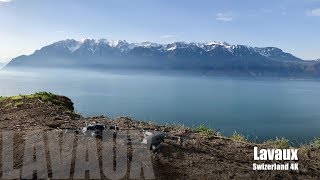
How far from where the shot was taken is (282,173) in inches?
491

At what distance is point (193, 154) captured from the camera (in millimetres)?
13031

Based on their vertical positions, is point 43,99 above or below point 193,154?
above

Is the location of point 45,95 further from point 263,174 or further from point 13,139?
point 263,174

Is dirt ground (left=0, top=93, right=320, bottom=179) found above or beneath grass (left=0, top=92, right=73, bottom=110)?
beneath

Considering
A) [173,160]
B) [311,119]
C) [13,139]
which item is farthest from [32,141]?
[311,119]

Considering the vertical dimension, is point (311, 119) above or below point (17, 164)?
below

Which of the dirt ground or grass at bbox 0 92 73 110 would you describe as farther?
grass at bbox 0 92 73 110

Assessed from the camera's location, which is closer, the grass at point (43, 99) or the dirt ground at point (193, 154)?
the dirt ground at point (193, 154)

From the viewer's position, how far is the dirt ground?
11860 mm

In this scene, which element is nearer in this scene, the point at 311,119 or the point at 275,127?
the point at 275,127

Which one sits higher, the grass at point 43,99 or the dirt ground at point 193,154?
the grass at point 43,99

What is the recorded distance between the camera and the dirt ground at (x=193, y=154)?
11.9 m

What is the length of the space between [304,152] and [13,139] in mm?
10484

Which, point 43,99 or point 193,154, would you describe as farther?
point 43,99
